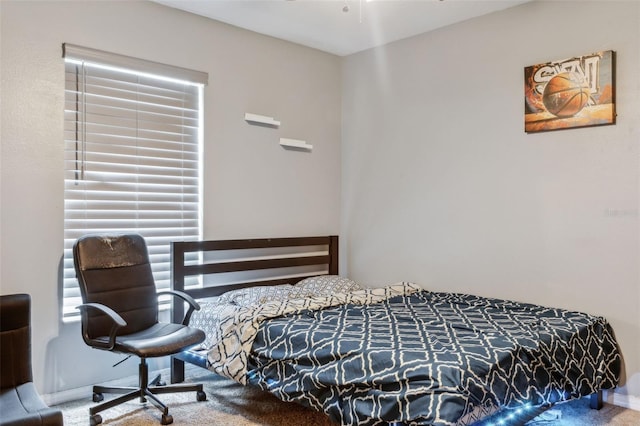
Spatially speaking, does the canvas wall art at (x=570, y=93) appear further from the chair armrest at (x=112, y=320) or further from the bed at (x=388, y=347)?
the chair armrest at (x=112, y=320)

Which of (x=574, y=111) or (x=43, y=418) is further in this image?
(x=574, y=111)

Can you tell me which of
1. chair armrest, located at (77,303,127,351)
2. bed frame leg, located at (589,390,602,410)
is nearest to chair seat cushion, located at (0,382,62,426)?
chair armrest, located at (77,303,127,351)

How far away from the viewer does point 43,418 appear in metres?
1.88

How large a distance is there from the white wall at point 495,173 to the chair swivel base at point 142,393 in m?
2.08

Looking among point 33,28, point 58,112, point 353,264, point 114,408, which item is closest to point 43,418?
point 114,408

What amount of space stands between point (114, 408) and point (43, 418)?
1.22 meters

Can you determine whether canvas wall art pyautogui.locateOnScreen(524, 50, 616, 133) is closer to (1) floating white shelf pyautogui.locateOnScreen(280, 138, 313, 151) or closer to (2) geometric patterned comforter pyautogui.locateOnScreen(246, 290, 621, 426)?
(2) geometric patterned comforter pyautogui.locateOnScreen(246, 290, 621, 426)

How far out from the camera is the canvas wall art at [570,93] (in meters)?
3.17

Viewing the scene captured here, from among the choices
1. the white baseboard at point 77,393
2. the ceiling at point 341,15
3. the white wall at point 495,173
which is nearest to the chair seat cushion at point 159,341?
the white baseboard at point 77,393

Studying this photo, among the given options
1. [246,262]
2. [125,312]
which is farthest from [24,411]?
[246,262]

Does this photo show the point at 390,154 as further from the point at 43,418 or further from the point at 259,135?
the point at 43,418

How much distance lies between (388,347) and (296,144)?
246 centimetres

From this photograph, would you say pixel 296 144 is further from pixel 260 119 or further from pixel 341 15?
pixel 341 15

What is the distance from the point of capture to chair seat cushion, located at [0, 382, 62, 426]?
185cm
